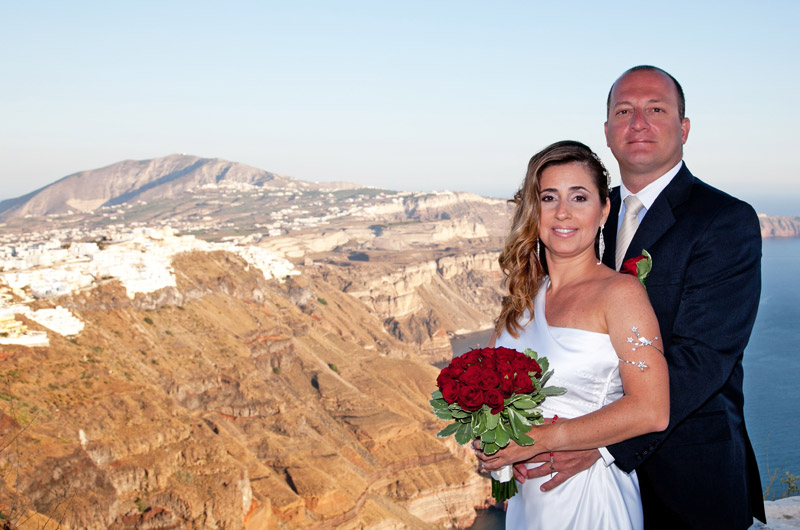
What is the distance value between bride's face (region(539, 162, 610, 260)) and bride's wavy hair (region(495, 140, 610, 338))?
5cm

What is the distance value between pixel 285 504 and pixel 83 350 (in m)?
13.4

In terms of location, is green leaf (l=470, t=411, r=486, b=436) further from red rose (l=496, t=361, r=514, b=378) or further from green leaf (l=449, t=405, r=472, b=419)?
red rose (l=496, t=361, r=514, b=378)

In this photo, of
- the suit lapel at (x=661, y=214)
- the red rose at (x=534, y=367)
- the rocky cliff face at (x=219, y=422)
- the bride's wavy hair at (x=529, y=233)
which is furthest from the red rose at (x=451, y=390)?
the rocky cliff face at (x=219, y=422)

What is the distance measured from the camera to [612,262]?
3936mm

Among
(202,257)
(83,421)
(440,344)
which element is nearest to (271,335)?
(202,257)

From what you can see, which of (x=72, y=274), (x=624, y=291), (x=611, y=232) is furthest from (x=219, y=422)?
(x=624, y=291)

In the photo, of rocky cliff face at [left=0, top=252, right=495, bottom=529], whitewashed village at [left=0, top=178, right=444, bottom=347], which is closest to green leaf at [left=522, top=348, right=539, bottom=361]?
rocky cliff face at [left=0, top=252, right=495, bottom=529]

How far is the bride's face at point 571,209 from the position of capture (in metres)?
3.45

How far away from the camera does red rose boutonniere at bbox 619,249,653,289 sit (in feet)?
11.0

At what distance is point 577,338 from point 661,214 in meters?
0.87

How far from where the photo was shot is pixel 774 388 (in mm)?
54969

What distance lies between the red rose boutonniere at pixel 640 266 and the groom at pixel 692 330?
0.18 feet

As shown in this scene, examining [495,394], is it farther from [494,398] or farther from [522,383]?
[522,383]

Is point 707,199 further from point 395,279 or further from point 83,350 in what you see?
point 395,279
